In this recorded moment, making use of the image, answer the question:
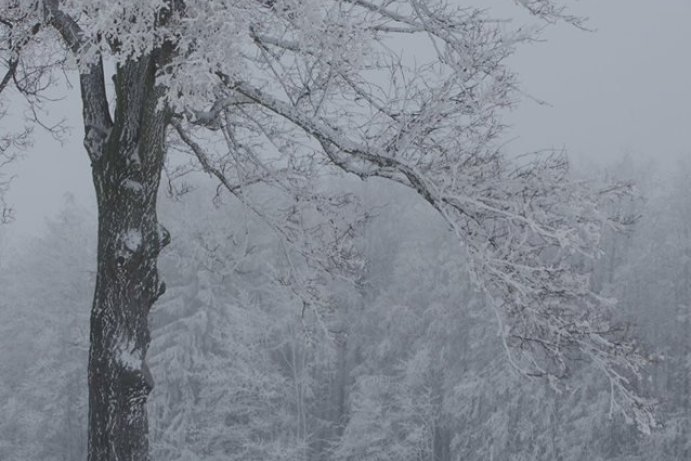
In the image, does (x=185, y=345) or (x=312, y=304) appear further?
(x=185, y=345)

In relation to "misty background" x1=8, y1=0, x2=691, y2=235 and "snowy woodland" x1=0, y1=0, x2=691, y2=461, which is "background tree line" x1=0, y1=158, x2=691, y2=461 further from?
"misty background" x1=8, y1=0, x2=691, y2=235

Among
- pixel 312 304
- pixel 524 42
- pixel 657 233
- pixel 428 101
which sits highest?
pixel 657 233

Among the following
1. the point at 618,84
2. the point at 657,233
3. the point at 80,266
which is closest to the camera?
the point at 657,233

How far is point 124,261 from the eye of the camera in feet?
13.2

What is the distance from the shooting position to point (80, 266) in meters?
24.0

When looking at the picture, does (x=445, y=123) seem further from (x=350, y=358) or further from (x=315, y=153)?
(x=350, y=358)

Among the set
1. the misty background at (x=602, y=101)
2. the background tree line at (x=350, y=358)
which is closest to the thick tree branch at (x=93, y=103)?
the background tree line at (x=350, y=358)

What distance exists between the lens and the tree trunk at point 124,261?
4.01 m

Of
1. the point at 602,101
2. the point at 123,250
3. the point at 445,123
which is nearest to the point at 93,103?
the point at 123,250

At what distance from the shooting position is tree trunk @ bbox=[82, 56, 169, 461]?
401 centimetres

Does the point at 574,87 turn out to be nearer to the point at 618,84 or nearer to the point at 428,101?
the point at 618,84

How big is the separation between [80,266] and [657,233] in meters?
18.4

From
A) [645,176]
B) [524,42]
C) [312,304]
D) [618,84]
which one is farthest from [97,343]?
[618,84]

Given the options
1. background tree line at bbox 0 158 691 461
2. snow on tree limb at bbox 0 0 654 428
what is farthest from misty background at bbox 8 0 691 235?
snow on tree limb at bbox 0 0 654 428
